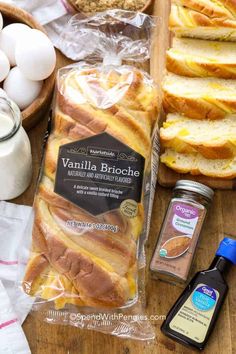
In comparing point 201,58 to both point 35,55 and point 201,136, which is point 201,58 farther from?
point 35,55

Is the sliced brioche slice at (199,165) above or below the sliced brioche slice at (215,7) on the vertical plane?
below

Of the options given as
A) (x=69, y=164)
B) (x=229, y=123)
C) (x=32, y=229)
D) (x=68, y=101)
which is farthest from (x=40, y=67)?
(x=229, y=123)

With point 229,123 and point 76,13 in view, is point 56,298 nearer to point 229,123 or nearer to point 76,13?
point 229,123

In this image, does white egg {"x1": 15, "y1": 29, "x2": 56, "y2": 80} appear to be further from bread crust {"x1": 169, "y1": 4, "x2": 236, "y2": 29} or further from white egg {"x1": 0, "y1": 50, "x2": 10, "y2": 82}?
bread crust {"x1": 169, "y1": 4, "x2": 236, "y2": 29}

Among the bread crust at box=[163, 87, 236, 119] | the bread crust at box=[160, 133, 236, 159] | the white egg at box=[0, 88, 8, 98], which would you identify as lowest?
the bread crust at box=[160, 133, 236, 159]

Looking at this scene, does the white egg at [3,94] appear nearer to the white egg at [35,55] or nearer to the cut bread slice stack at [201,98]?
the white egg at [35,55]

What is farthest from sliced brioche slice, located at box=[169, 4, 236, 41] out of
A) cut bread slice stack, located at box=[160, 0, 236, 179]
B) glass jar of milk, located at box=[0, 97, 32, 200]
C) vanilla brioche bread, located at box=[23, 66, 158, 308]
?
glass jar of milk, located at box=[0, 97, 32, 200]

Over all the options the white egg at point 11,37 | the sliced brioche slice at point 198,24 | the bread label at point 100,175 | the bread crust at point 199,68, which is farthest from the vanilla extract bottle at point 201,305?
the white egg at point 11,37
